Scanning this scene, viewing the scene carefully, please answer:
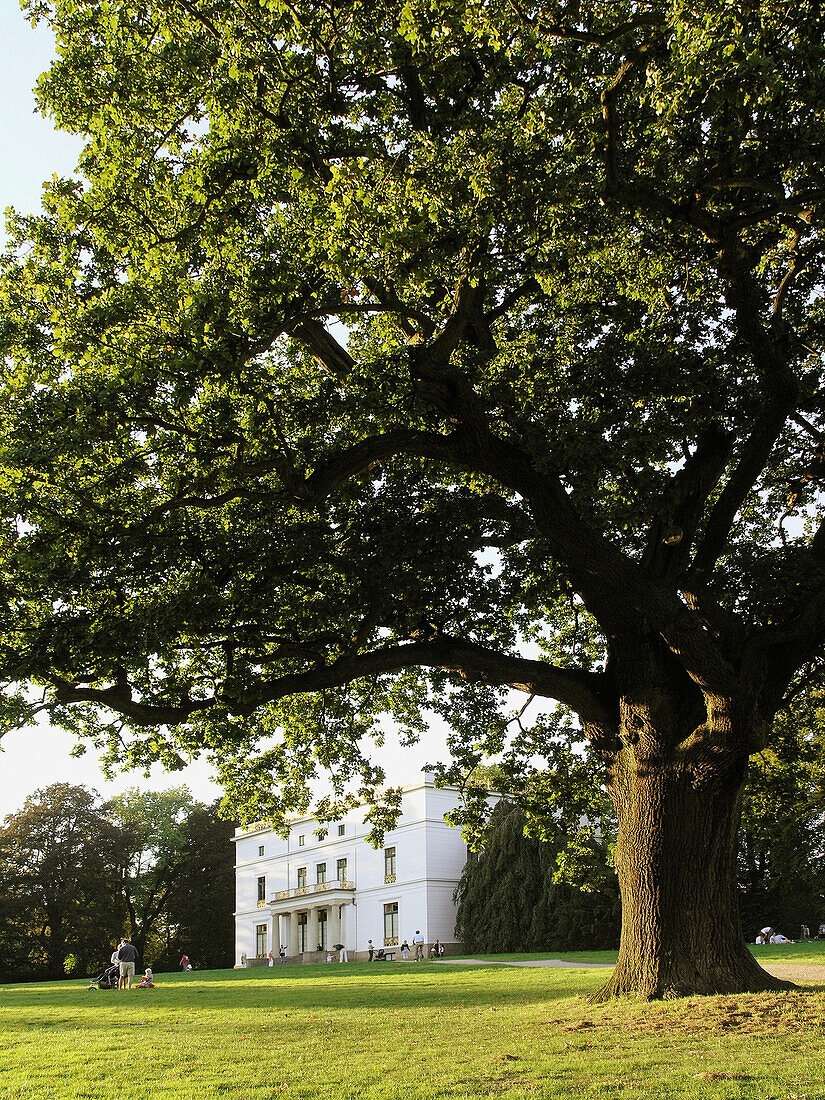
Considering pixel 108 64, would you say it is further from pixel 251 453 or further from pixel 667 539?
Result: pixel 667 539

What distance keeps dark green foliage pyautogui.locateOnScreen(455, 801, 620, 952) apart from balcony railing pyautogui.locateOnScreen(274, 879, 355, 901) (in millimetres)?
11887

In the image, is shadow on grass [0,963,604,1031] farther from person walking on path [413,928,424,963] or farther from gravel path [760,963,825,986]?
person walking on path [413,928,424,963]

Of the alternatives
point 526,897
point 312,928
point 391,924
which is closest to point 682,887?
point 526,897

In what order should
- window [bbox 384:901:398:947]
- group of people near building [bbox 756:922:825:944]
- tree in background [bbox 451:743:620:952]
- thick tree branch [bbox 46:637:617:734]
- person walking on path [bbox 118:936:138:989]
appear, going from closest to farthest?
thick tree branch [bbox 46:637:617:734], person walking on path [bbox 118:936:138:989], group of people near building [bbox 756:922:825:944], tree in background [bbox 451:743:620:952], window [bbox 384:901:398:947]

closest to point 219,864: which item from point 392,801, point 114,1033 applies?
point 392,801

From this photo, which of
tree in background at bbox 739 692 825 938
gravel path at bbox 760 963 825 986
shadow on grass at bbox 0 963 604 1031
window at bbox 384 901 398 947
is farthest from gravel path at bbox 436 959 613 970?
window at bbox 384 901 398 947

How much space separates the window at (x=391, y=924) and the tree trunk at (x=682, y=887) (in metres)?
42.9

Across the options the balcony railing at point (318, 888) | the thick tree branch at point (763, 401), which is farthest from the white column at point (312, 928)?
the thick tree branch at point (763, 401)

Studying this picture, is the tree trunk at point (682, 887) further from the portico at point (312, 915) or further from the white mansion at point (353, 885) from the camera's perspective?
the portico at point (312, 915)

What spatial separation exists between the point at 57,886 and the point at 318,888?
17.1 metres

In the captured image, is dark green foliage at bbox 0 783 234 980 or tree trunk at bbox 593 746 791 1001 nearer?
tree trunk at bbox 593 746 791 1001

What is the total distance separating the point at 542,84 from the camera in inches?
375

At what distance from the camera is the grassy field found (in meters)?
6.30

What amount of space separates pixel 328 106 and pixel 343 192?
6.53 feet
